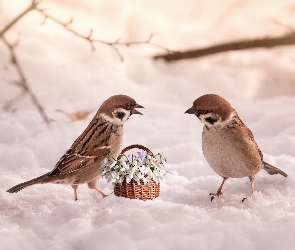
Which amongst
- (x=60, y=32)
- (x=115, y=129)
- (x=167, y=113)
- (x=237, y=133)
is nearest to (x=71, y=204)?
(x=115, y=129)

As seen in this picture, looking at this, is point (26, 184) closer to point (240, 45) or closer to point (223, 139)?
point (223, 139)

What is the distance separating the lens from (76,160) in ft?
8.27

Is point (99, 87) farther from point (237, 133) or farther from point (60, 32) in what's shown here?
point (237, 133)

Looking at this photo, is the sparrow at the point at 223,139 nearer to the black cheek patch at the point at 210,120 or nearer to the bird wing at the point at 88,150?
the black cheek patch at the point at 210,120

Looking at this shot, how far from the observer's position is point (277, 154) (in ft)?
10.3

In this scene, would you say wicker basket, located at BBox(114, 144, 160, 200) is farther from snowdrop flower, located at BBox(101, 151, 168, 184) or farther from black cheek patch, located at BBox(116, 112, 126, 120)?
black cheek patch, located at BBox(116, 112, 126, 120)

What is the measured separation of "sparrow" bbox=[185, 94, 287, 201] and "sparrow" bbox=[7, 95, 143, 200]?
322mm

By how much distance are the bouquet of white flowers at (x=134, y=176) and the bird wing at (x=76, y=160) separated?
66mm

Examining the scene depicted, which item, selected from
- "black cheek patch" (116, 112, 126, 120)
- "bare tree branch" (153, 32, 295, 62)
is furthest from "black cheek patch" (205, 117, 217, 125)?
"bare tree branch" (153, 32, 295, 62)

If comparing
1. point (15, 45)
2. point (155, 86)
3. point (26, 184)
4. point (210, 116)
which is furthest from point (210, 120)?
point (15, 45)

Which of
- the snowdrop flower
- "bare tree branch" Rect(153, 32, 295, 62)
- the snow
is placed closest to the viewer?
the snowdrop flower

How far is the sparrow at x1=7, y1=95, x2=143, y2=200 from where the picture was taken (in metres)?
2.50

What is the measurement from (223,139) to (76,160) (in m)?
0.67

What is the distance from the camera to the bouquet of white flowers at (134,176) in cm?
242
